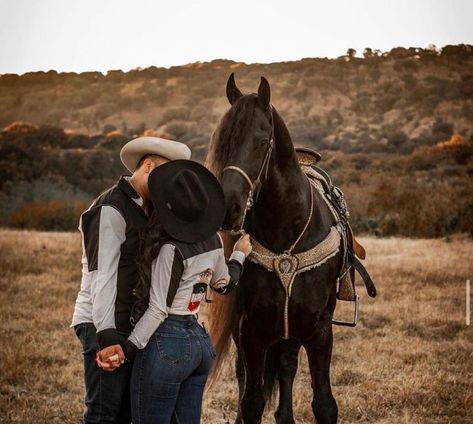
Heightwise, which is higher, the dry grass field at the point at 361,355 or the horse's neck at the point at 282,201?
the horse's neck at the point at 282,201

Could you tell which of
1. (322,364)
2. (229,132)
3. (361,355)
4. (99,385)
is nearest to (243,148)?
(229,132)

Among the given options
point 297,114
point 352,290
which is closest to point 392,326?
point 352,290

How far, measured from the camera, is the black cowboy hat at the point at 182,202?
8.52ft

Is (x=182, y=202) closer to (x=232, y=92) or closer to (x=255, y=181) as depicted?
(x=255, y=181)

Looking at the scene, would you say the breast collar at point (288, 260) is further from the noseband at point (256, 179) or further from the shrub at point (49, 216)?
the shrub at point (49, 216)

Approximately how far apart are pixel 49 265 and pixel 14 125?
28.0 meters

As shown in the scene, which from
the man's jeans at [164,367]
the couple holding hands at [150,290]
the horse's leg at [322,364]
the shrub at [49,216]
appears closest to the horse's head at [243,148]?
the couple holding hands at [150,290]

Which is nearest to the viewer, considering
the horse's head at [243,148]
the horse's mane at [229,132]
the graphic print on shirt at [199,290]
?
the graphic print on shirt at [199,290]

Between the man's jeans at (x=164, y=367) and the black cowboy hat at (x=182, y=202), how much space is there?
1.31ft

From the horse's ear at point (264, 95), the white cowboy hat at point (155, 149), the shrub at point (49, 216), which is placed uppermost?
the horse's ear at point (264, 95)

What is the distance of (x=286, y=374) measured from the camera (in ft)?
14.8

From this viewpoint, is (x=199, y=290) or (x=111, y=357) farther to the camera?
(x=199, y=290)

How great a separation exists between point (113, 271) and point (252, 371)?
1.66 meters

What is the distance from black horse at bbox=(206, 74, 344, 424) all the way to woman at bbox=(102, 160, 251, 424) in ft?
1.73
